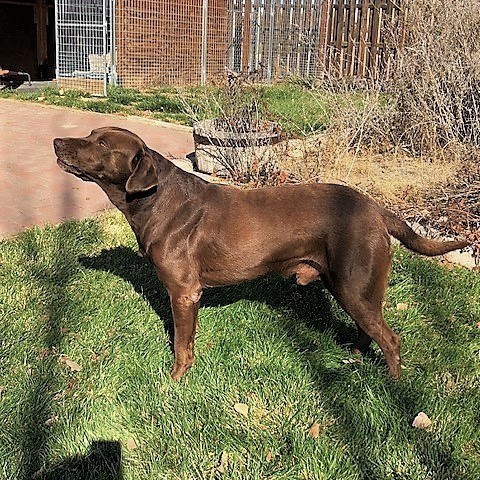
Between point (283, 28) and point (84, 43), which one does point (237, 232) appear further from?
point (283, 28)

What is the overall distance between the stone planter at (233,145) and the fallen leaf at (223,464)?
388 cm

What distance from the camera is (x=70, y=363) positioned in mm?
3418

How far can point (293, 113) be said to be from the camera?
1080 centimetres

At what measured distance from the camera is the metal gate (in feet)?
46.7

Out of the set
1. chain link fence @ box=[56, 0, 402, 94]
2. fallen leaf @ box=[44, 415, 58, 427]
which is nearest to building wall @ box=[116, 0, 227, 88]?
chain link fence @ box=[56, 0, 402, 94]

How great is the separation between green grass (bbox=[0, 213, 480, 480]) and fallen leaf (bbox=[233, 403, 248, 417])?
0.04 metres

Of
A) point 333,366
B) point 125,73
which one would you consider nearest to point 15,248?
point 333,366

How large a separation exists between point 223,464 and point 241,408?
40cm

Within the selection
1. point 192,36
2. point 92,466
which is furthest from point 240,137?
point 192,36

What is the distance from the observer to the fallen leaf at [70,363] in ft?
11.1

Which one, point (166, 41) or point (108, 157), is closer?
point (108, 157)

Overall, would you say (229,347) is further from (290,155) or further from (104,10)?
(104,10)

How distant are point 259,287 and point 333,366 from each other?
106cm

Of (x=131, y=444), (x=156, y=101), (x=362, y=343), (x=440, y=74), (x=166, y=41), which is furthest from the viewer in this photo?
(x=166, y=41)
